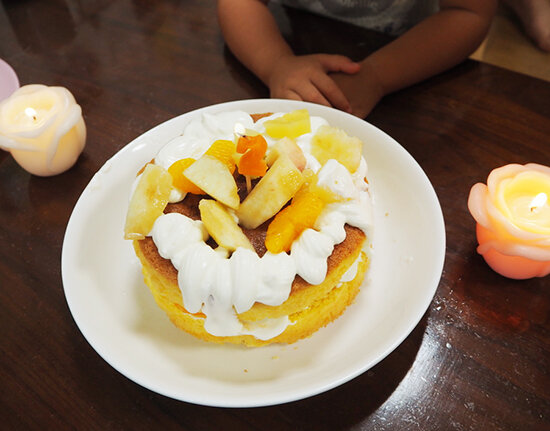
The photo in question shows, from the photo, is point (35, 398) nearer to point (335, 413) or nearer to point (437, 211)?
point (335, 413)

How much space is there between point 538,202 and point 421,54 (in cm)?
90

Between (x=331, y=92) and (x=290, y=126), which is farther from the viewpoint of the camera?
(x=331, y=92)

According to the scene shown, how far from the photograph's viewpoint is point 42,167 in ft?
5.66

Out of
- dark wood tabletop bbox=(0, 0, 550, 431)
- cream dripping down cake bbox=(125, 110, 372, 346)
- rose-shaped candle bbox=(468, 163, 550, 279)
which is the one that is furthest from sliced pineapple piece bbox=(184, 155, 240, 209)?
→ rose-shaped candle bbox=(468, 163, 550, 279)

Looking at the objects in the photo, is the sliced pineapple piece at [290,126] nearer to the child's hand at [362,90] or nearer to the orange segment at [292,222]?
the orange segment at [292,222]

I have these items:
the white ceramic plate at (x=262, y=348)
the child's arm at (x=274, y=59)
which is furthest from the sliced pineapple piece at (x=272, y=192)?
the child's arm at (x=274, y=59)

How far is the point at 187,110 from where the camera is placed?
1980 millimetres

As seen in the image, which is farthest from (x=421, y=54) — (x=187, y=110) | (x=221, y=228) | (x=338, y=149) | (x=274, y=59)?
(x=221, y=228)

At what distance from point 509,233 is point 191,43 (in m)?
1.68

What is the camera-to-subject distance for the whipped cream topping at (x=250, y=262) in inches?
44.1

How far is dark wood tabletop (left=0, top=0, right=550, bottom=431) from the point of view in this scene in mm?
1205

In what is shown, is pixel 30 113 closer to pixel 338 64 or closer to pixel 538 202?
pixel 338 64

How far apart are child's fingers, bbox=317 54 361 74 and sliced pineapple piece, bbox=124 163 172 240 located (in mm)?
980

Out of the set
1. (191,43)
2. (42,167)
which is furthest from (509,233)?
(191,43)
